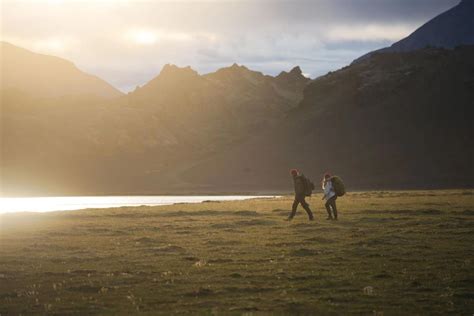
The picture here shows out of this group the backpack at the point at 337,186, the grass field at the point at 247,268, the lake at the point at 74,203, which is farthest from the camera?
the lake at the point at 74,203

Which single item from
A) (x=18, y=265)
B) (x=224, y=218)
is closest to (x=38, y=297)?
(x=18, y=265)

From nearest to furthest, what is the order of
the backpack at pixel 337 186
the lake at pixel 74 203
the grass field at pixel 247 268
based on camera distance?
the grass field at pixel 247 268, the backpack at pixel 337 186, the lake at pixel 74 203

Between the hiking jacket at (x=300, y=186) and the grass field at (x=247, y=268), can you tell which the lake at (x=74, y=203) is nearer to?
the hiking jacket at (x=300, y=186)

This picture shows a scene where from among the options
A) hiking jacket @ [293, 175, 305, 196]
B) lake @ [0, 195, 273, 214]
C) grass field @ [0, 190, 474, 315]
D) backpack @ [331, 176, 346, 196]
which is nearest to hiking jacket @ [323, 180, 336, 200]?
backpack @ [331, 176, 346, 196]

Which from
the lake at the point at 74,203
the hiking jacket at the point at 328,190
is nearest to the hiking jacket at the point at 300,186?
the hiking jacket at the point at 328,190

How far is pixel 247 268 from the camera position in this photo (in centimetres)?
2614

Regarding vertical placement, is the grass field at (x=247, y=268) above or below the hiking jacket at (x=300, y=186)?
below

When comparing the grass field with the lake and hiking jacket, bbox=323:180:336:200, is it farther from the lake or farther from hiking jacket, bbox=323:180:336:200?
the lake

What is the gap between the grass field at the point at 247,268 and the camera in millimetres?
20047

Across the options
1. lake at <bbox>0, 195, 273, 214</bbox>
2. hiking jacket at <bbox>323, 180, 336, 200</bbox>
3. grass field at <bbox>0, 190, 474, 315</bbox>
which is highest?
hiking jacket at <bbox>323, 180, 336, 200</bbox>

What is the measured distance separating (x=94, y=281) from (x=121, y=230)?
19127mm

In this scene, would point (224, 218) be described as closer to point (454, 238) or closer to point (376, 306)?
point (454, 238)

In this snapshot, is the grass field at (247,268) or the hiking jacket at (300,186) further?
the hiking jacket at (300,186)

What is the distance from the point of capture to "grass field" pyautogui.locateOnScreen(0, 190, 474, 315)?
65.8 ft
